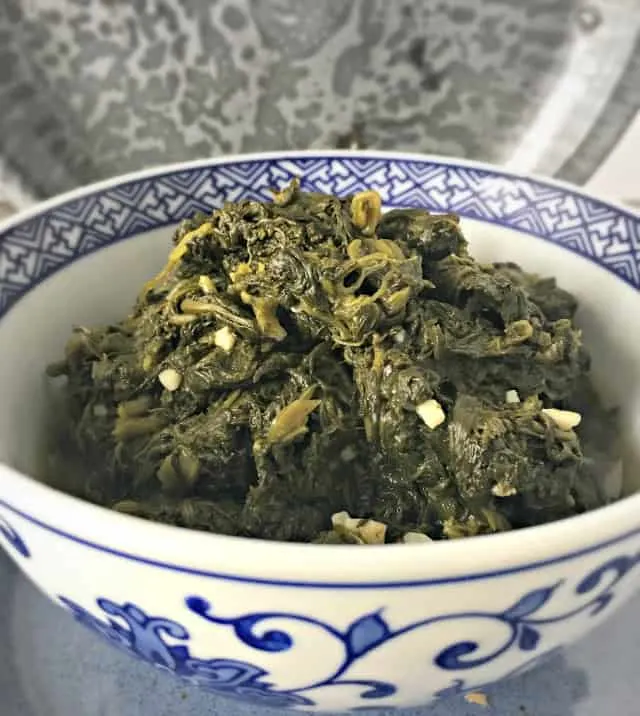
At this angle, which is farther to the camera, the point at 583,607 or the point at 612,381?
the point at 612,381

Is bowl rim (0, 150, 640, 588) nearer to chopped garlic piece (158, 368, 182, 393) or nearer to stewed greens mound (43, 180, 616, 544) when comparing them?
stewed greens mound (43, 180, 616, 544)

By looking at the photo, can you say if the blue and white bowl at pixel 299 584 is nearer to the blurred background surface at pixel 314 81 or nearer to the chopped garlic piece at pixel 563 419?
the chopped garlic piece at pixel 563 419

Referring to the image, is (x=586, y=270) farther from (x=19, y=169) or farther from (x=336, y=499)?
(x=19, y=169)

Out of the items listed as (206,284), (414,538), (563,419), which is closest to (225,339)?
(206,284)

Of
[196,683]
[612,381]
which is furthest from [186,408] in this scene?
[612,381]

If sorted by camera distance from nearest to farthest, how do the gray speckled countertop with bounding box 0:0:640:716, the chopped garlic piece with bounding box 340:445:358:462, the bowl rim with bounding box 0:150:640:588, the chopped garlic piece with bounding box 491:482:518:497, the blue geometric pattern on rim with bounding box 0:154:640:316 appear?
the bowl rim with bounding box 0:150:640:588, the chopped garlic piece with bounding box 491:482:518:497, the chopped garlic piece with bounding box 340:445:358:462, the blue geometric pattern on rim with bounding box 0:154:640:316, the gray speckled countertop with bounding box 0:0:640:716

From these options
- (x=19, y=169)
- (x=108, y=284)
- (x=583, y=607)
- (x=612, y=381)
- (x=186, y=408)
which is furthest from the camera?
(x=19, y=169)

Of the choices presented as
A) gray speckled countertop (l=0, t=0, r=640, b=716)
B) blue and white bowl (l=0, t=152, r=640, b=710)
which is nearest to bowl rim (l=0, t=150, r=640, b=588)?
blue and white bowl (l=0, t=152, r=640, b=710)
